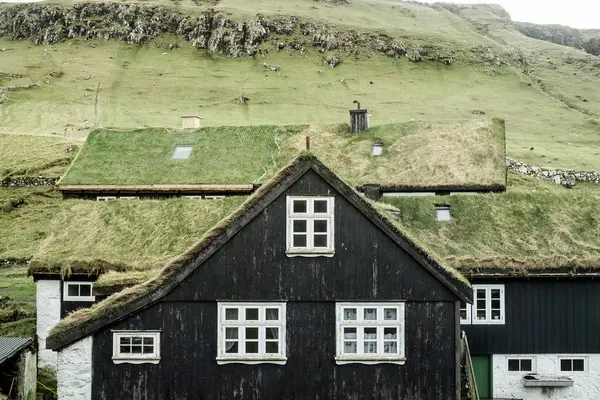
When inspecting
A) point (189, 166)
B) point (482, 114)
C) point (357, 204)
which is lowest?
point (357, 204)

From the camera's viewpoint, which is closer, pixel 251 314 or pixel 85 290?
pixel 251 314

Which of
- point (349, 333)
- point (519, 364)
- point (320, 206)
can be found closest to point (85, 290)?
point (320, 206)

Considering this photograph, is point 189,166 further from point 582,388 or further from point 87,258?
point 582,388

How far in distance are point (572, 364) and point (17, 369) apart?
19.0m

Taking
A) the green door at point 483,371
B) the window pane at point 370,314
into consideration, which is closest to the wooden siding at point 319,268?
the window pane at point 370,314

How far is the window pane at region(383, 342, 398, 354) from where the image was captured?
19844 millimetres

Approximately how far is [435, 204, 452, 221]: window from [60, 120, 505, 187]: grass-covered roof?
9.45 meters

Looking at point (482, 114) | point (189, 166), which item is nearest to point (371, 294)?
point (189, 166)

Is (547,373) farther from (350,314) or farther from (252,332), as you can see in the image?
(252,332)

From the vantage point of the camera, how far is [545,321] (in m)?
25.4

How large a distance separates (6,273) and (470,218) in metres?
28.8

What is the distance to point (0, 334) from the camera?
100 ft

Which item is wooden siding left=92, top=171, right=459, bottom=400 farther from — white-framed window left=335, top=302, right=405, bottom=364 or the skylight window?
the skylight window

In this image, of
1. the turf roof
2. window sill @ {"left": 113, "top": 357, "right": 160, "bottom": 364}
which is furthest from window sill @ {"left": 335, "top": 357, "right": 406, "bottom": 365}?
window sill @ {"left": 113, "top": 357, "right": 160, "bottom": 364}
